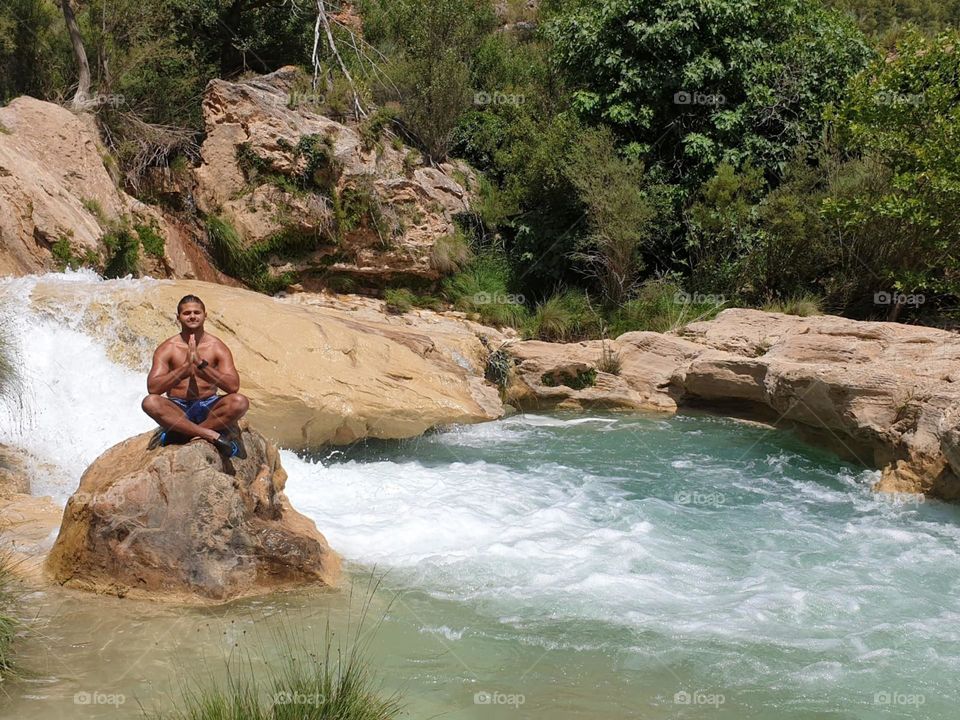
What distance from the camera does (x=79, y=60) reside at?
14352 millimetres

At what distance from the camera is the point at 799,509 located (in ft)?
25.3

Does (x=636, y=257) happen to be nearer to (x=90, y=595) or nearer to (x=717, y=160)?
(x=717, y=160)

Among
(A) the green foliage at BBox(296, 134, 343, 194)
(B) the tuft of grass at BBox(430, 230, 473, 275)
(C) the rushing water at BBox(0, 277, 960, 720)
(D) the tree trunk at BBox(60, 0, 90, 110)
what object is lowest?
(C) the rushing water at BBox(0, 277, 960, 720)

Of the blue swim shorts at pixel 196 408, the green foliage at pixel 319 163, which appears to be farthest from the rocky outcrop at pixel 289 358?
the green foliage at pixel 319 163

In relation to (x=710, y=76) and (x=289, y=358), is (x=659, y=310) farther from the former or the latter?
(x=289, y=358)

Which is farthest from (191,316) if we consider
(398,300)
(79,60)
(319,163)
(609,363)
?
(79,60)

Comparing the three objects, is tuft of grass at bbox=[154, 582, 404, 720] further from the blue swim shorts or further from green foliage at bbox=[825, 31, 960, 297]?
green foliage at bbox=[825, 31, 960, 297]

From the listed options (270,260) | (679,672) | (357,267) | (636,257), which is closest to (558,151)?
(636,257)

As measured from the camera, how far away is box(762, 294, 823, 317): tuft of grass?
12.1 meters

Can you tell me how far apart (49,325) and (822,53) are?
490 inches

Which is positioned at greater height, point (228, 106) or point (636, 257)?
point (228, 106)

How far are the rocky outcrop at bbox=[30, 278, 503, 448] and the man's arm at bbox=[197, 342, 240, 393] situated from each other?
2.69m

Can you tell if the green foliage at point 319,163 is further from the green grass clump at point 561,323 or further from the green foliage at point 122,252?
the green grass clump at point 561,323

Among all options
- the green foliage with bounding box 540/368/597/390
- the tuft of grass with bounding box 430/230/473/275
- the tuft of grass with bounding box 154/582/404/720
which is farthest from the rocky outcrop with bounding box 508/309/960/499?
the tuft of grass with bounding box 154/582/404/720
